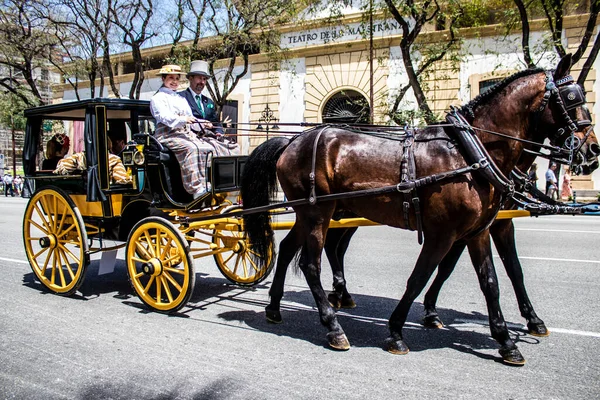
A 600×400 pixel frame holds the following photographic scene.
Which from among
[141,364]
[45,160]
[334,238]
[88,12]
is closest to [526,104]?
[334,238]

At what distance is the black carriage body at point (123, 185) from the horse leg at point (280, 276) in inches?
38.2

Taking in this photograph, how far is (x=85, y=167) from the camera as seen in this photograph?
6355mm

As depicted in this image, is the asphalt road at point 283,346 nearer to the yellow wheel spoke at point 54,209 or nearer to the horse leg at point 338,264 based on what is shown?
the horse leg at point 338,264

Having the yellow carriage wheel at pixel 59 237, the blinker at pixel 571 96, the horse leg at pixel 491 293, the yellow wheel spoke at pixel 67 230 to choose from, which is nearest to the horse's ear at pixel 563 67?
the blinker at pixel 571 96

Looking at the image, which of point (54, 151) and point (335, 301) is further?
point (54, 151)

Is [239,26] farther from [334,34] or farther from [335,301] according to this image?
[335,301]

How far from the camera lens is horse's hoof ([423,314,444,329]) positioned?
4.84 m

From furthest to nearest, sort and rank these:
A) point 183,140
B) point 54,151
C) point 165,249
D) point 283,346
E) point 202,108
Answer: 1. point 54,151
2. point 202,108
3. point 183,140
4. point 165,249
5. point 283,346

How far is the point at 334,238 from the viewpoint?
19.2 feet

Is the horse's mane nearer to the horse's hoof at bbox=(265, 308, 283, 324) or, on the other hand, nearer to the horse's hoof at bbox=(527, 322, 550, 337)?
the horse's hoof at bbox=(527, 322, 550, 337)

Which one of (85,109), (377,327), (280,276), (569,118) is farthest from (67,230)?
(569,118)

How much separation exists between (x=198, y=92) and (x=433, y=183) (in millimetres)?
3341

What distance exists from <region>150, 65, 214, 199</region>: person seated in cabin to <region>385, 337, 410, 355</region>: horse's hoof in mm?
2576

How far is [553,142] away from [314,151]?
6.31ft
